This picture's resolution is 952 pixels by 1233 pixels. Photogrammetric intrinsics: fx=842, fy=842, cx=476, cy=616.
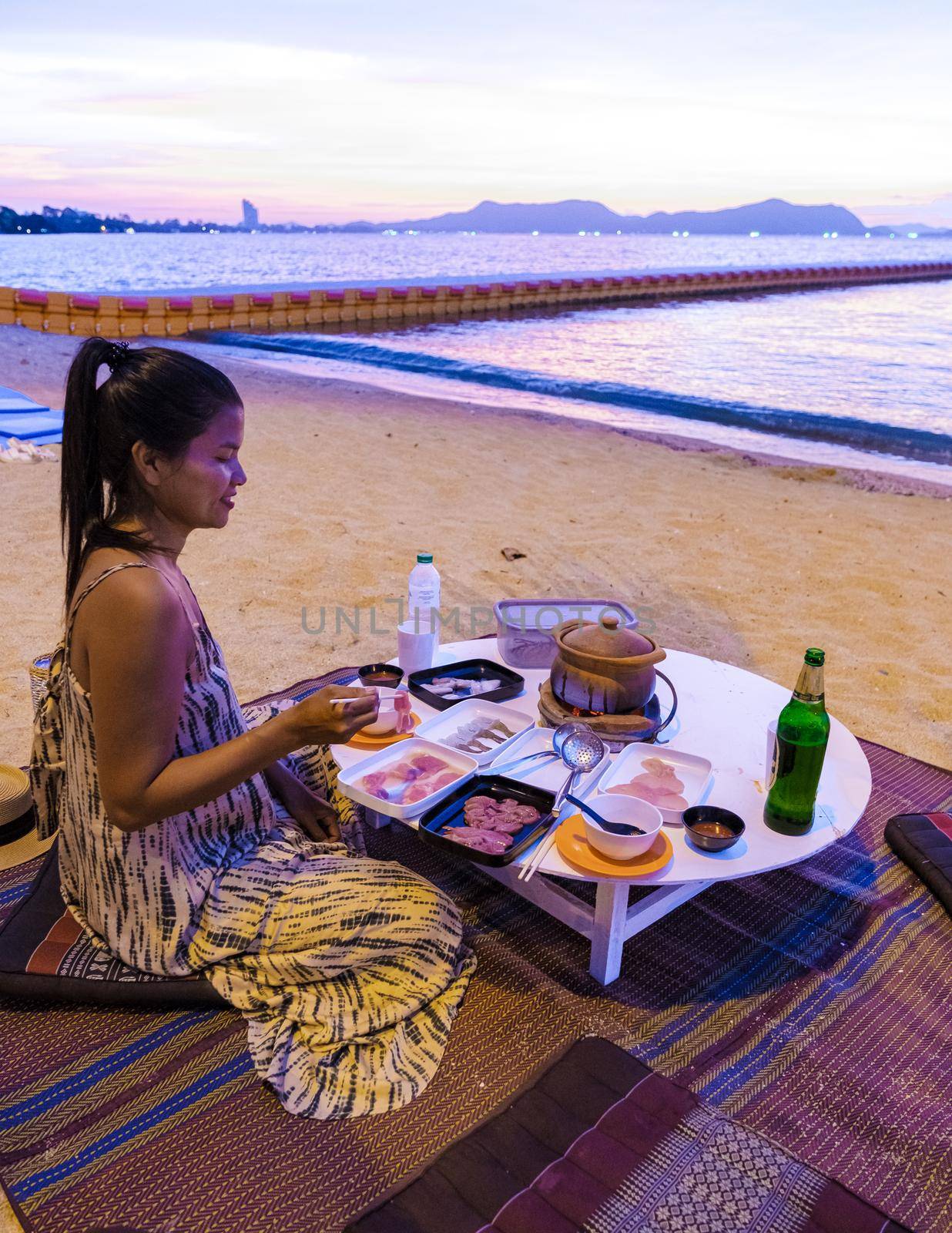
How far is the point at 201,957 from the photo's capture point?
81.0 inches

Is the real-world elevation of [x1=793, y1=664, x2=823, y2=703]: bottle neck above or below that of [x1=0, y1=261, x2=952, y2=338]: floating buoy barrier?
below

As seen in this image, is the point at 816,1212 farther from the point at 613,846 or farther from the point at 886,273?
the point at 886,273

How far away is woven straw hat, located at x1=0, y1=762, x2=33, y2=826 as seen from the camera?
2926mm

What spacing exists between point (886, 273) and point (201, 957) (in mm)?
53251

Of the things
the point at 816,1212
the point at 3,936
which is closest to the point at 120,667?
the point at 3,936

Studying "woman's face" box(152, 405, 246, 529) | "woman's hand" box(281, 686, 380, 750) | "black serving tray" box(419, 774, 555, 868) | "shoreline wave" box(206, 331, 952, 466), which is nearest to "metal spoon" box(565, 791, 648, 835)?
"black serving tray" box(419, 774, 555, 868)

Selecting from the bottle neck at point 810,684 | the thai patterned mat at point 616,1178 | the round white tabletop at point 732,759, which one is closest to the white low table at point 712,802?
the round white tabletop at point 732,759

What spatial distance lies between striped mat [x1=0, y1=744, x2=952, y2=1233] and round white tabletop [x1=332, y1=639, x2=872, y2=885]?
534mm

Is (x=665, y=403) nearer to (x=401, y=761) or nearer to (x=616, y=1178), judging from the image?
(x=401, y=761)

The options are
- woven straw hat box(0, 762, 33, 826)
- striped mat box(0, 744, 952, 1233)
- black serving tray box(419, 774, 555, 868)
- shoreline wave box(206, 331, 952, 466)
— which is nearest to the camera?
striped mat box(0, 744, 952, 1233)

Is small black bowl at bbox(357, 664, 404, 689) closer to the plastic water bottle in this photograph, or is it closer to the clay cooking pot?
the plastic water bottle

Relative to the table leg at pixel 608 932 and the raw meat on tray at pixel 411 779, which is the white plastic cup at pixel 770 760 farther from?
the raw meat on tray at pixel 411 779

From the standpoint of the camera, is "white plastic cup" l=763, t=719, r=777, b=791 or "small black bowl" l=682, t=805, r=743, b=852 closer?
"small black bowl" l=682, t=805, r=743, b=852

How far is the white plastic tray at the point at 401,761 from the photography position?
6.95 feet
